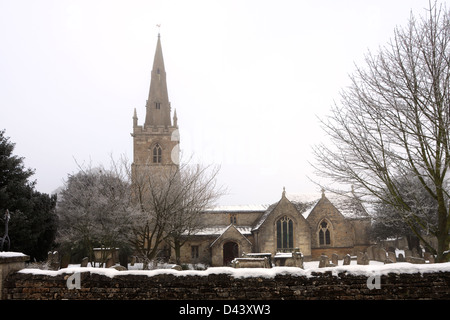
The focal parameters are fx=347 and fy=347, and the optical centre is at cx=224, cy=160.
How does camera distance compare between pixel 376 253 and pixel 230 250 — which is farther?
pixel 230 250

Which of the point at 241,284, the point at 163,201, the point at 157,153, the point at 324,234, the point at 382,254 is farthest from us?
the point at 157,153

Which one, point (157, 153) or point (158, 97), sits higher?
point (158, 97)

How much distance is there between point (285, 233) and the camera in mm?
36031

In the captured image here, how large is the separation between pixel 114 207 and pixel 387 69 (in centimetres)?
1487

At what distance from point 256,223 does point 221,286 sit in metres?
33.5

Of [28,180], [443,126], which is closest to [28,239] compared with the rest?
[28,180]

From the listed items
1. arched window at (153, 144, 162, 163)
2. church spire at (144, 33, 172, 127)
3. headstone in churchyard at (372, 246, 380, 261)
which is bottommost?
headstone in churchyard at (372, 246, 380, 261)

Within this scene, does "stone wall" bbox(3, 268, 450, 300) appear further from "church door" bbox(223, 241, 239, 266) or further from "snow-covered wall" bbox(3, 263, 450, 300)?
"church door" bbox(223, 241, 239, 266)

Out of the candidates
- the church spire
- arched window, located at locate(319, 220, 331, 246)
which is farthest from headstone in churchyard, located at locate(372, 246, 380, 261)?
the church spire

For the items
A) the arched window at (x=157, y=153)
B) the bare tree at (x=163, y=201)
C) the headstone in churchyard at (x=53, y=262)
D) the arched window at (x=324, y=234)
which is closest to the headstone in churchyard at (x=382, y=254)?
the arched window at (x=324, y=234)

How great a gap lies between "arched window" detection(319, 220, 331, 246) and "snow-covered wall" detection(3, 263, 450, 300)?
106 feet

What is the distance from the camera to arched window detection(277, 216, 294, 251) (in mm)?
35844

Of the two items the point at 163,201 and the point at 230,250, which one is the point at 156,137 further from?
the point at 163,201

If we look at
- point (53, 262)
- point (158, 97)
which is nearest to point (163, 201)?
point (53, 262)
